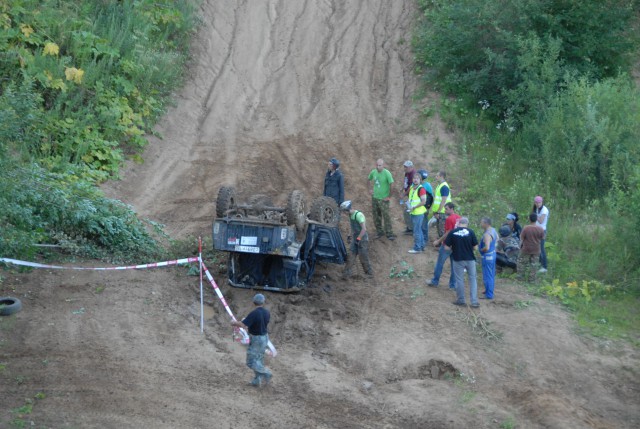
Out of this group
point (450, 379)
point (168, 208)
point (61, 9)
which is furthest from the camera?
point (61, 9)

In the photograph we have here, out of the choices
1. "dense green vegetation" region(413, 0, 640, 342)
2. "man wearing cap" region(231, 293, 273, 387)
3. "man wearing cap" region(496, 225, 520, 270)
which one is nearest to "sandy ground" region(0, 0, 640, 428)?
"man wearing cap" region(231, 293, 273, 387)

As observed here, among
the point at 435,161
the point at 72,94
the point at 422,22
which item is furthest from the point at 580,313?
the point at 422,22

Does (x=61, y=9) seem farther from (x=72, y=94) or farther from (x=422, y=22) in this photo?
(x=422, y=22)

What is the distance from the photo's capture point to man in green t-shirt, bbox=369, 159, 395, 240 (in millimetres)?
16484

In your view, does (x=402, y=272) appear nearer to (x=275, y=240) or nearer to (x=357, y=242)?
(x=357, y=242)

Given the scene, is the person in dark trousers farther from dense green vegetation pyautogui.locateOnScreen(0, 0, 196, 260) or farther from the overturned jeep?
dense green vegetation pyautogui.locateOnScreen(0, 0, 196, 260)

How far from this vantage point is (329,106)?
76.0ft

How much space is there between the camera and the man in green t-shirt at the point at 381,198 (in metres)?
16.5

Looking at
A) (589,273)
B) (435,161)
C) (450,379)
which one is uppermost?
(435,161)

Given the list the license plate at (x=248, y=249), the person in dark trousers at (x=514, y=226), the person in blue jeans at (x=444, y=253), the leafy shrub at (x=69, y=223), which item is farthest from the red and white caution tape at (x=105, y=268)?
the person in dark trousers at (x=514, y=226)

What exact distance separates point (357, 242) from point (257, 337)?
4.78 metres

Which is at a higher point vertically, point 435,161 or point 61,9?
point 61,9

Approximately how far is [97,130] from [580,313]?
38.1ft

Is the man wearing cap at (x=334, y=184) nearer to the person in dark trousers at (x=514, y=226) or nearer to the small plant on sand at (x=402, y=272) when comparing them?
the small plant on sand at (x=402, y=272)
